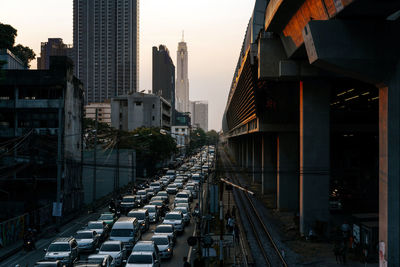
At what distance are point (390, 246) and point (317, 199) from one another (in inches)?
458

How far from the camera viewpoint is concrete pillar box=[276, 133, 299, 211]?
1588 inches

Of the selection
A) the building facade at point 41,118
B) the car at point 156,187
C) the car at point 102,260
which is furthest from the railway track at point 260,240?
the building facade at point 41,118

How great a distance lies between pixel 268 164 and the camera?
56.4 meters

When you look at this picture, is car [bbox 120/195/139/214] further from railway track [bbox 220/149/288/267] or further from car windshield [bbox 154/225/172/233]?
car windshield [bbox 154/225/172/233]

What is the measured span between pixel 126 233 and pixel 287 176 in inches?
821

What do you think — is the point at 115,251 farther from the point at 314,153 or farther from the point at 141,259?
the point at 314,153

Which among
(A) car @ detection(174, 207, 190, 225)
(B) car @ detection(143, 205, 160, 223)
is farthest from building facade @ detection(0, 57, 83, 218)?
(A) car @ detection(174, 207, 190, 225)

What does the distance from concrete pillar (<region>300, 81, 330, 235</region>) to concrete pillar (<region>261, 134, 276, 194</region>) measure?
24.4m

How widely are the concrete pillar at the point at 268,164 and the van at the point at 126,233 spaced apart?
1218 inches

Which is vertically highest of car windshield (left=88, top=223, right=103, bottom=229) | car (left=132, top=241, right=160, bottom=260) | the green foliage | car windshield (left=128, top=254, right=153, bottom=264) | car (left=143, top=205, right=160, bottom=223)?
the green foliage

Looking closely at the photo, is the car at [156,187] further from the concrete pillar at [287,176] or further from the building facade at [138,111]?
the building facade at [138,111]

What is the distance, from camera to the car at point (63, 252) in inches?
772

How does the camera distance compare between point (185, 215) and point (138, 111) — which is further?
point (138, 111)

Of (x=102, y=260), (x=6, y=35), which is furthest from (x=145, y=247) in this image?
(x=6, y=35)
